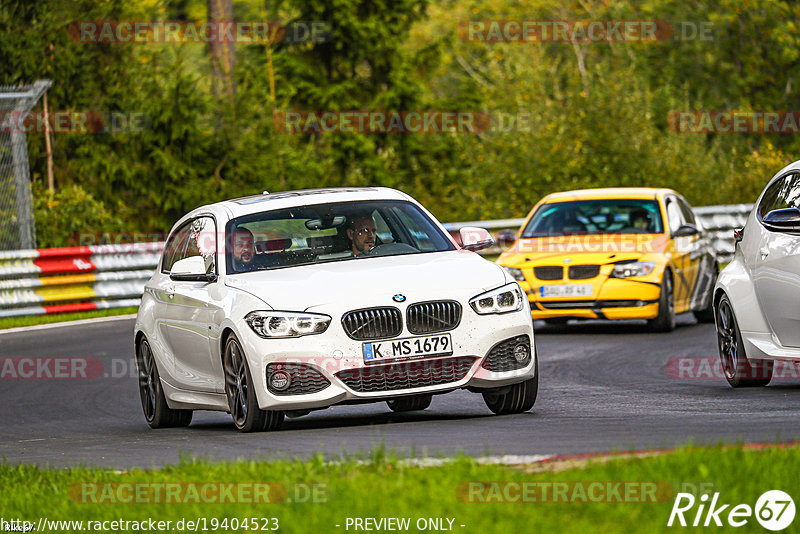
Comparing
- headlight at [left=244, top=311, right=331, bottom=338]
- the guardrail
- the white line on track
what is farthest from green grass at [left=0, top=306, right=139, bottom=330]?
headlight at [left=244, top=311, right=331, bottom=338]

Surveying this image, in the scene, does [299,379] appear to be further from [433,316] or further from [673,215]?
[673,215]

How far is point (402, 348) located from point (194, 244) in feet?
8.68

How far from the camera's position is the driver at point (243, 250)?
10734 mm

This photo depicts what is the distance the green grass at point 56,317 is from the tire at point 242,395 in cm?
1233

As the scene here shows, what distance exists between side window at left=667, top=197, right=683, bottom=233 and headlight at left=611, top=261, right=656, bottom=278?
41.4 inches

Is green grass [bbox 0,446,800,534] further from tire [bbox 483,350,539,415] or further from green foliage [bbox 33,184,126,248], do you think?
green foliage [bbox 33,184,126,248]

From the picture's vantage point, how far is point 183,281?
1137 cm

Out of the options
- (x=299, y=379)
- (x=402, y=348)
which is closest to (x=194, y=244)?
(x=299, y=379)

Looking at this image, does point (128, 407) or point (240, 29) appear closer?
point (128, 407)

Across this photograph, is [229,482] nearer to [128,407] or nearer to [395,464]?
[395,464]

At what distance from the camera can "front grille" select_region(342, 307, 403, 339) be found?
31.7 ft

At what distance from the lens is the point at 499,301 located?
10.1 m

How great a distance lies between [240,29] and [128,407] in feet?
102

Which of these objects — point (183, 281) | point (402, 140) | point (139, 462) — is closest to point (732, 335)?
point (183, 281)
